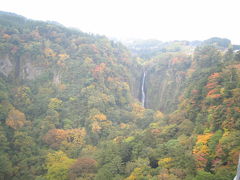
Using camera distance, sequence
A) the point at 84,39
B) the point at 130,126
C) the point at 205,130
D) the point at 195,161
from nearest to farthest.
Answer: the point at 195,161
the point at 205,130
the point at 130,126
the point at 84,39

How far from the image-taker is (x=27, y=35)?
1930 inches

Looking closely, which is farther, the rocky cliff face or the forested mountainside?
the rocky cliff face

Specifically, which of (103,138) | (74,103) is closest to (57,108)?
(74,103)

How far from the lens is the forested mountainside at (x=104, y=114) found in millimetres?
18031

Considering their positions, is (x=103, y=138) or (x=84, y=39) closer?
(x=103, y=138)

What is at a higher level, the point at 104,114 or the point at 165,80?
the point at 165,80

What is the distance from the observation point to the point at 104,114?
37.6 m

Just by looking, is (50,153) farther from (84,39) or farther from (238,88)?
(84,39)

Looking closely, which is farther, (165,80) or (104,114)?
(165,80)

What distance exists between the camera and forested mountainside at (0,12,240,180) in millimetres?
18031

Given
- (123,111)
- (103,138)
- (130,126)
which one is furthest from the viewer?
(123,111)

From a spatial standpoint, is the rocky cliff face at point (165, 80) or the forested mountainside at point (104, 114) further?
the rocky cliff face at point (165, 80)

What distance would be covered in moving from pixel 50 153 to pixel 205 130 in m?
18.1

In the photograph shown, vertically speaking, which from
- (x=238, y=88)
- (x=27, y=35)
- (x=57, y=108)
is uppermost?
(x=27, y=35)
